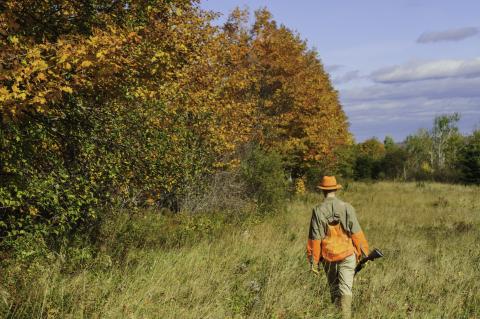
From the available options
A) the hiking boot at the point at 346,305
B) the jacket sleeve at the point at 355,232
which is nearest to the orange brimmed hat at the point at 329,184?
the jacket sleeve at the point at 355,232

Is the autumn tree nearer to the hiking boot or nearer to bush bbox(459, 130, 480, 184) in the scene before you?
the hiking boot

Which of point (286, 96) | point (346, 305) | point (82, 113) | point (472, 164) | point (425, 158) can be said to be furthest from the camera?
point (425, 158)

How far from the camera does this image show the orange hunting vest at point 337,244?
19.7ft

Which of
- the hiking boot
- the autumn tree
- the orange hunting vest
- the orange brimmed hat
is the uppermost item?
the autumn tree

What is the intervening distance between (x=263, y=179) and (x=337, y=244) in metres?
10.0

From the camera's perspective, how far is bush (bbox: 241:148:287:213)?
52.2 ft

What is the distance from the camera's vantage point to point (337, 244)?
6.04m

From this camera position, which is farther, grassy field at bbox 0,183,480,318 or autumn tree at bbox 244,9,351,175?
autumn tree at bbox 244,9,351,175

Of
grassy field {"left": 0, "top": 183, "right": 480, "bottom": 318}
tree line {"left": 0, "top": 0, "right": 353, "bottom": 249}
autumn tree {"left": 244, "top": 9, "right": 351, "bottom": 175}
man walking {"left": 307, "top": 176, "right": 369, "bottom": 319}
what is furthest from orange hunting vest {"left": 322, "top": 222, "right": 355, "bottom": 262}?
autumn tree {"left": 244, "top": 9, "right": 351, "bottom": 175}

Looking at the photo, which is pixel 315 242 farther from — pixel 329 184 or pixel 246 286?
pixel 246 286

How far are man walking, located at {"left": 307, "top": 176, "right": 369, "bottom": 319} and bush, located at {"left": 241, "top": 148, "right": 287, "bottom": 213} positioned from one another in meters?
9.48

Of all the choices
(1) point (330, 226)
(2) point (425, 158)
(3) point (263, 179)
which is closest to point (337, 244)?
(1) point (330, 226)

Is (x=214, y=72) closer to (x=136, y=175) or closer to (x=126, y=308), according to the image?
(x=136, y=175)

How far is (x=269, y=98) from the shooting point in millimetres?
21594
